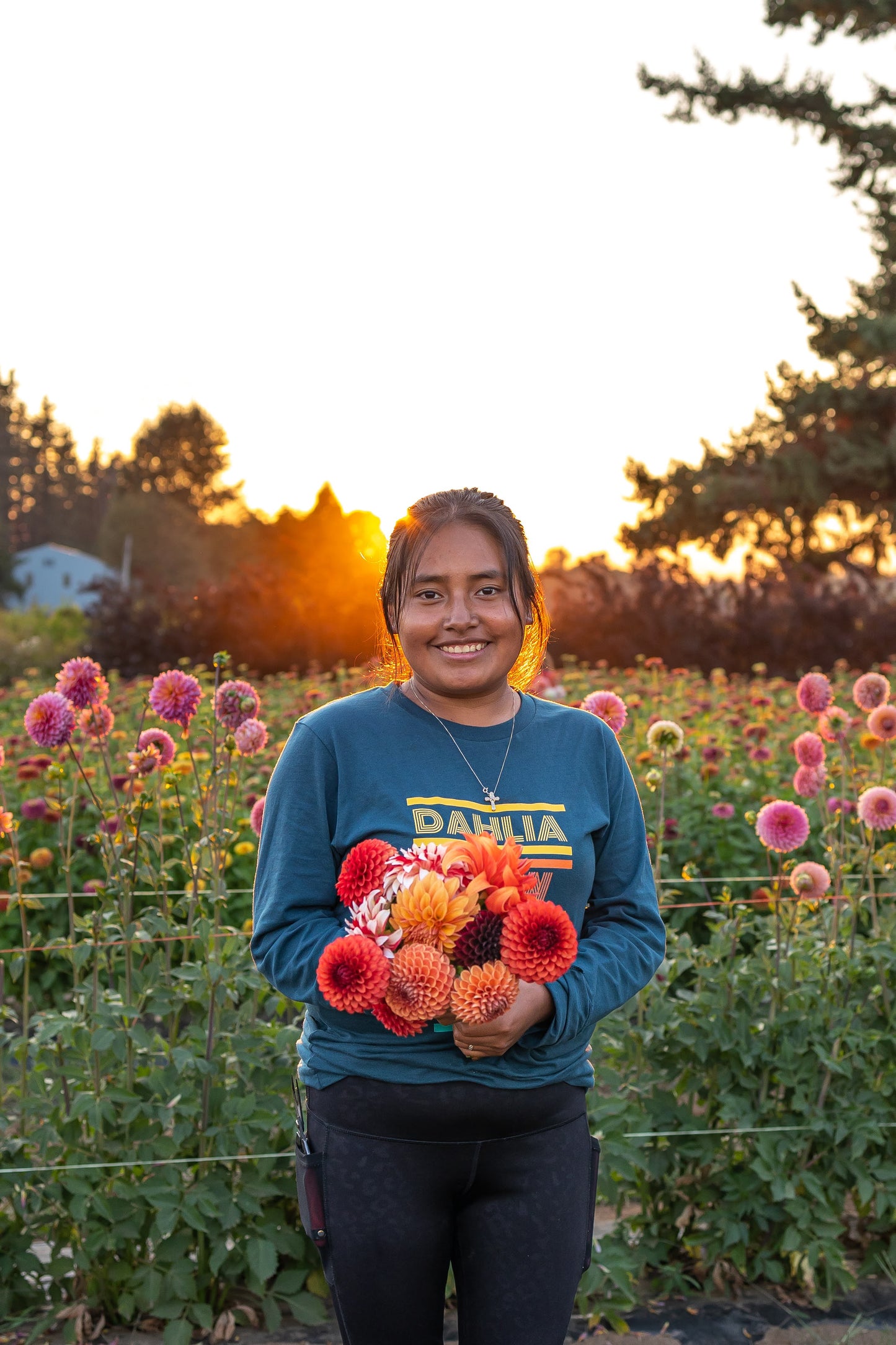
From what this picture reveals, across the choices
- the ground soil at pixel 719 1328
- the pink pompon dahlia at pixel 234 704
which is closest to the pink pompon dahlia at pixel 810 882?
the ground soil at pixel 719 1328

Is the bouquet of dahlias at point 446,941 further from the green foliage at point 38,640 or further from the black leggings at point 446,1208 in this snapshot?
the green foliage at point 38,640

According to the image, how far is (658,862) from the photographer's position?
3100 millimetres

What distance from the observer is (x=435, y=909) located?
1.37 meters

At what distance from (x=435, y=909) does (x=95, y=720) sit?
1.69 meters

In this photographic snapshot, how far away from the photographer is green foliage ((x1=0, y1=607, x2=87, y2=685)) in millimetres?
→ 19906

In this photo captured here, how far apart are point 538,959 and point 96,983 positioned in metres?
1.58

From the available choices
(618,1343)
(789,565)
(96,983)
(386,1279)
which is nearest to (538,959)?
(386,1279)

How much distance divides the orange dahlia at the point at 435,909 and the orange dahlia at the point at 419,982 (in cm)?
1

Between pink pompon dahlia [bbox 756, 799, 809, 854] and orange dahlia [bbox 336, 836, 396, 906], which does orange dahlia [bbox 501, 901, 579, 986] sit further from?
pink pompon dahlia [bbox 756, 799, 809, 854]

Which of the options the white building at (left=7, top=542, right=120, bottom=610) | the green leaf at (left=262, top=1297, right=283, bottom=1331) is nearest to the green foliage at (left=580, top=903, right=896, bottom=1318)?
the green leaf at (left=262, top=1297, right=283, bottom=1331)

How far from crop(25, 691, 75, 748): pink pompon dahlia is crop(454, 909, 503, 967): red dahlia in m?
1.51

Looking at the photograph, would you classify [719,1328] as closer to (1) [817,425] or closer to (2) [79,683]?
(2) [79,683]

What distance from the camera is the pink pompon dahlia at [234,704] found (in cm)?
276

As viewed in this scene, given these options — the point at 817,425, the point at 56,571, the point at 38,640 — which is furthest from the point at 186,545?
the point at 817,425
